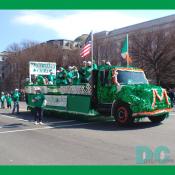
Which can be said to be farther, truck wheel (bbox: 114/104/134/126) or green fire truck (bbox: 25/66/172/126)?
truck wheel (bbox: 114/104/134/126)

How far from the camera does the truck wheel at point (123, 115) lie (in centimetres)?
1255

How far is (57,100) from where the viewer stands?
16.6 metres

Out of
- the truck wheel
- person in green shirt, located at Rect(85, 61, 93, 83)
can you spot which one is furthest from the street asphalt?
person in green shirt, located at Rect(85, 61, 93, 83)

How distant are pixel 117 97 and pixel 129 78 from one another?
1.11 m

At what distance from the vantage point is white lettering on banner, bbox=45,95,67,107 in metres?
16.0

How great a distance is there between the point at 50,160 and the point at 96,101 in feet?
22.5

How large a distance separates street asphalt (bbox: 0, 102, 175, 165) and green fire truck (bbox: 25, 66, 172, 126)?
1.87 ft

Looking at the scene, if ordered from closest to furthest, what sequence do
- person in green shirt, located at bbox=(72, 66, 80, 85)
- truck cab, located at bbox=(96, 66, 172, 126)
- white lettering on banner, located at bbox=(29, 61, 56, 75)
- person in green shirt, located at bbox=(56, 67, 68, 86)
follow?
1. truck cab, located at bbox=(96, 66, 172, 126)
2. person in green shirt, located at bbox=(72, 66, 80, 85)
3. person in green shirt, located at bbox=(56, 67, 68, 86)
4. white lettering on banner, located at bbox=(29, 61, 56, 75)

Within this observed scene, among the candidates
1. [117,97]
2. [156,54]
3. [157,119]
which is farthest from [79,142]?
[156,54]

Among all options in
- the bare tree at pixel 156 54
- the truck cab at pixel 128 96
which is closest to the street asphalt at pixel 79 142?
the truck cab at pixel 128 96

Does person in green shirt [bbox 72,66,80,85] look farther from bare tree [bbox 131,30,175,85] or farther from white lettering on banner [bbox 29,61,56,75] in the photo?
bare tree [bbox 131,30,175,85]

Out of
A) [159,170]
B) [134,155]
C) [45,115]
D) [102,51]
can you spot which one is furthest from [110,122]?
[102,51]

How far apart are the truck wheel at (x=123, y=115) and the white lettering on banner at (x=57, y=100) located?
12.2 feet

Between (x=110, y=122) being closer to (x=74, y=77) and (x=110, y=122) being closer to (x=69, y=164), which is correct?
(x=74, y=77)
